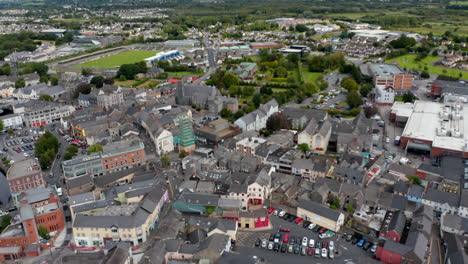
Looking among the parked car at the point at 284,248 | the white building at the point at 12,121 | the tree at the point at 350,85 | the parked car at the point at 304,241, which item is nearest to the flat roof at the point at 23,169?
the white building at the point at 12,121

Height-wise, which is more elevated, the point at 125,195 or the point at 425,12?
the point at 425,12

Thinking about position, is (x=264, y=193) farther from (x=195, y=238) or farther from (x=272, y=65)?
(x=272, y=65)

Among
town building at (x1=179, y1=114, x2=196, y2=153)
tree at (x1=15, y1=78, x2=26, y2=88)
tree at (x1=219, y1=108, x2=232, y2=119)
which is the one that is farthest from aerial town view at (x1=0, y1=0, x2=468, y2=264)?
tree at (x1=15, y1=78, x2=26, y2=88)

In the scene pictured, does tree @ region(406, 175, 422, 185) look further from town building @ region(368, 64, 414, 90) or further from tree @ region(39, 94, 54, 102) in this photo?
tree @ region(39, 94, 54, 102)

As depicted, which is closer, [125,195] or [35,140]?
[125,195]

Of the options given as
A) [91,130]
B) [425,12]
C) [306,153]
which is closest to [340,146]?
[306,153]

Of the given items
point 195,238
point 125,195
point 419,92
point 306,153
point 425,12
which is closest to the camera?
point 195,238
